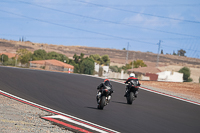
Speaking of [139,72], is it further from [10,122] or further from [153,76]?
[10,122]

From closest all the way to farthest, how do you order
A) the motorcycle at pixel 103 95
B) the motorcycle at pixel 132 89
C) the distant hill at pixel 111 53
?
1. the motorcycle at pixel 103 95
2. the motorcycle at pixel 132 89
3. the distant hill at pixel 111 53

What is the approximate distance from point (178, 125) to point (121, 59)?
165 m

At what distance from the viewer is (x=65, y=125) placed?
31.8 ft

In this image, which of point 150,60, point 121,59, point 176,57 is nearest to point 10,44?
point 121,59

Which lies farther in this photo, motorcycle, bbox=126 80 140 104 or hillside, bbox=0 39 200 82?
hillside, bbox=0 39 200 82

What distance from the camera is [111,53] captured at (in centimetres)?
19238

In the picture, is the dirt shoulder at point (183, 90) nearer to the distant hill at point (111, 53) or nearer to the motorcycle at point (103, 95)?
the motorcycle at point (103, 95)

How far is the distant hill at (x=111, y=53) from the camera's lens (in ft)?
542

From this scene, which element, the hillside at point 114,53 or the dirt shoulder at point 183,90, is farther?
the hillside at point 114,53

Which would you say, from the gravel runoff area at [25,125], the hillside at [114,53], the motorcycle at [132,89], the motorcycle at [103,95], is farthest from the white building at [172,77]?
the hillside at [114,53]

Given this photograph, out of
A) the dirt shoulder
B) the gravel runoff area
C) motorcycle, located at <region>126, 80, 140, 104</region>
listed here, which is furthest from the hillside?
the gravel runoff area

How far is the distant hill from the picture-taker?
16525 cm

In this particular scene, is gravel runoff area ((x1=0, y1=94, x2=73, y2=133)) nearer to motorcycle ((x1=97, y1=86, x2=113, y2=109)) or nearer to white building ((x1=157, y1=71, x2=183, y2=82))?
motorcycle ((x1=97, y1=86, x2=113, y2=109))

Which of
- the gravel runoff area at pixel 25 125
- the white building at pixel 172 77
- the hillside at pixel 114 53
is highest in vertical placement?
the hillside at pixel 114 53
